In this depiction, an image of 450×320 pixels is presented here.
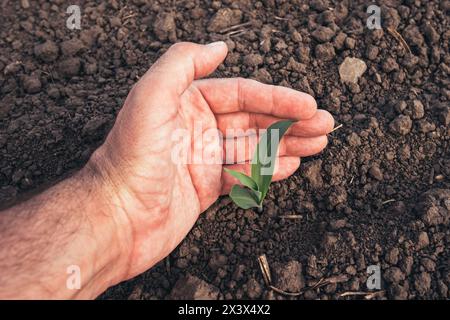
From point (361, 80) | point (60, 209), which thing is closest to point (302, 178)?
point (361, 80)

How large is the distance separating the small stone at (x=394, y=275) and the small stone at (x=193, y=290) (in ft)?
2.21

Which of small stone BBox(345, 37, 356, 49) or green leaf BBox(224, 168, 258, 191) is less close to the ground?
small stone BBox(345, 37, 356, 49)

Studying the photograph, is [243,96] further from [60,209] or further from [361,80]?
[60,209]

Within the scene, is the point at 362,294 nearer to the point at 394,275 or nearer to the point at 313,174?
the point at 394,275

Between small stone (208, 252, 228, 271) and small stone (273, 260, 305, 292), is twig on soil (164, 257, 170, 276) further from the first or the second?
small stone (273, 260, 305, 292)

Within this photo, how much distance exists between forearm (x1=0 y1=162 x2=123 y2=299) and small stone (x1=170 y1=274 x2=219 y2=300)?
0.77 feet

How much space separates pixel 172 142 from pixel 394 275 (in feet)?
3.31

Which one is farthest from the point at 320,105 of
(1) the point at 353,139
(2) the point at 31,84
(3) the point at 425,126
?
(2) the point at 31,84

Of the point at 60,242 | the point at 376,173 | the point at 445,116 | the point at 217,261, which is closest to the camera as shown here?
the point at 60,242

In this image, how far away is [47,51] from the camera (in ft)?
8.42

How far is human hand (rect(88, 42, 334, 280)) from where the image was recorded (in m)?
1.84

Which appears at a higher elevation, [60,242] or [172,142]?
[172,142]

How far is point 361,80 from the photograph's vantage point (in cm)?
252

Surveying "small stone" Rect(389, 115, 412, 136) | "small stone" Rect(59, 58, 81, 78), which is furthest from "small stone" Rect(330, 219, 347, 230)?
"small stone" Rect(59, 58, 81, 78)
